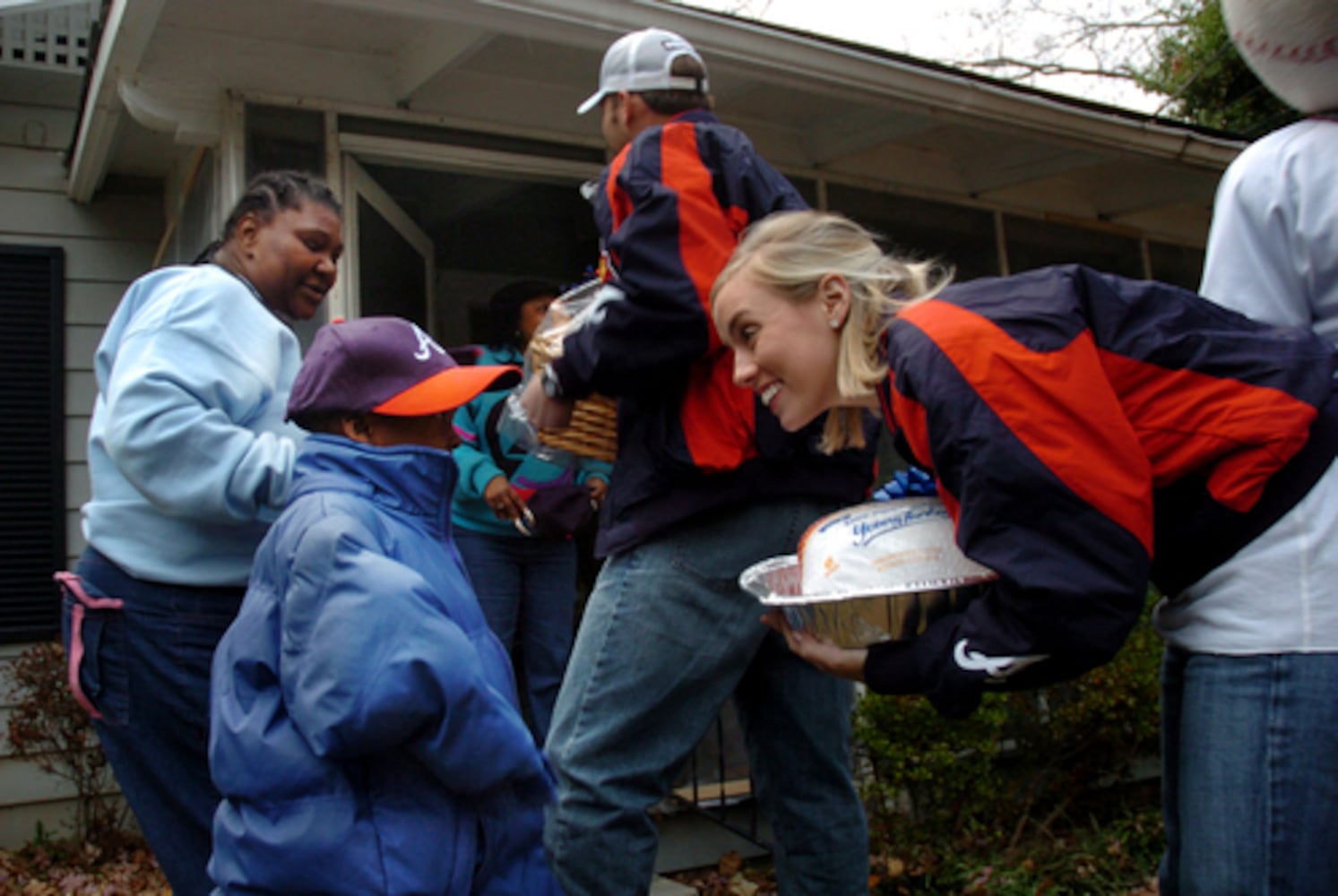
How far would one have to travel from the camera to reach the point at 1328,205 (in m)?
1.75

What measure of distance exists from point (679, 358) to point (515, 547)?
7.85ft

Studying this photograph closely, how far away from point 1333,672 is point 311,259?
8.58ft

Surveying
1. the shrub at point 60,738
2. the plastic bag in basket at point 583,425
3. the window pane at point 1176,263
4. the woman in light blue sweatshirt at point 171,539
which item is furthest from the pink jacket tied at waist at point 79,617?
the window pane at point 1176,263

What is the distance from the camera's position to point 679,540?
241 cm

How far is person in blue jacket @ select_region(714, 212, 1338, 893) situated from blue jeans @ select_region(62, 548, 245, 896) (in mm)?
1700

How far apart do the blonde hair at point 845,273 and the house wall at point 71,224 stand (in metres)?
4.84

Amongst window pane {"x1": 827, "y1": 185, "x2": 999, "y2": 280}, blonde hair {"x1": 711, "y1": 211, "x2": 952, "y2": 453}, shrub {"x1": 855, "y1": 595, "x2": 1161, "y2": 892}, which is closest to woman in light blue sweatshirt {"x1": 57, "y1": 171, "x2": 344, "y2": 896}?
blonde hair {"x1": 711, "y1": 211, "x2": 952, "y2": 453}

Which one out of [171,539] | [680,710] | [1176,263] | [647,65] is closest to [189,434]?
[171,539]

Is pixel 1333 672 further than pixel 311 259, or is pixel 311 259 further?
pixel 311 259

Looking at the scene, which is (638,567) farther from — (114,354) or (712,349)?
(114,354)

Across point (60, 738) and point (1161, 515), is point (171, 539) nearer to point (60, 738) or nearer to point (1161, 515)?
point (1161, 515)

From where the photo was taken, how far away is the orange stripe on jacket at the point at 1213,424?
154cm

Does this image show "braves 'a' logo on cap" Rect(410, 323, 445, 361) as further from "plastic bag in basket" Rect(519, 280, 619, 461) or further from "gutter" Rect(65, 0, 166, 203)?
"gutter" Rect(65, 0, 166, 203)

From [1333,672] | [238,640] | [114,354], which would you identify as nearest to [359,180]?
[114,354]
